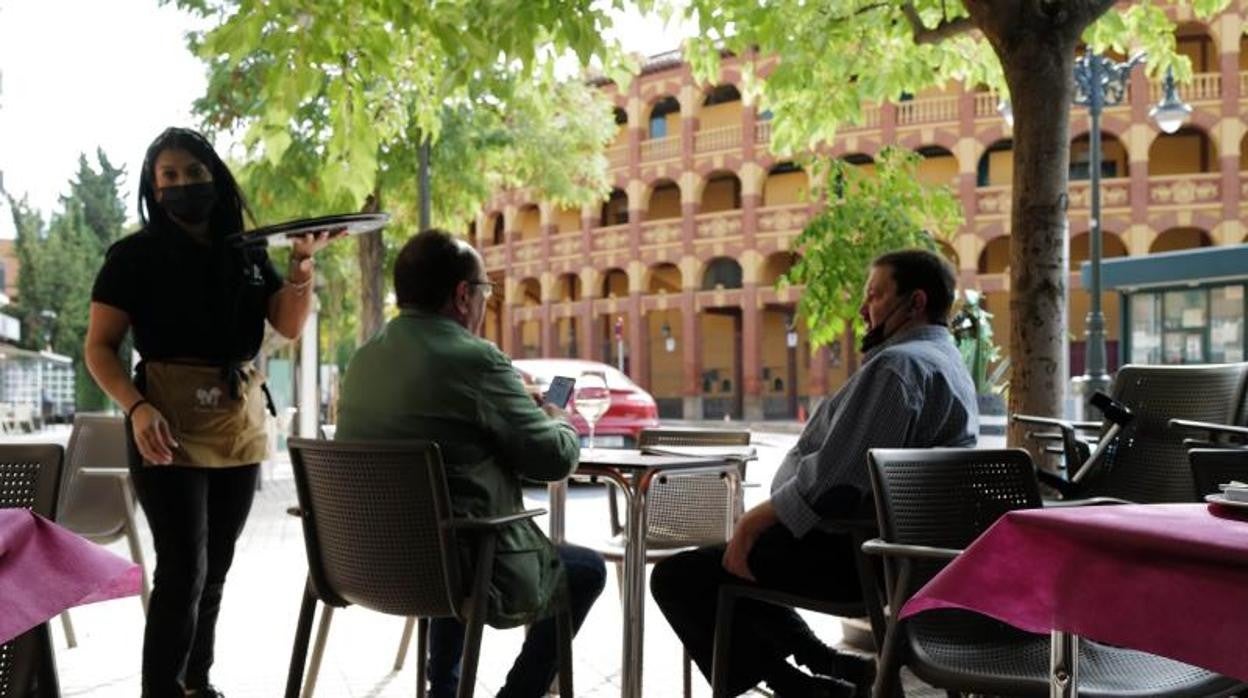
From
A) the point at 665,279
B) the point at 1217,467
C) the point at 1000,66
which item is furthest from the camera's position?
the point at 665,279

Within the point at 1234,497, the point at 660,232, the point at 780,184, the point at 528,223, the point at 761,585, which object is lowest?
the point at 761,585

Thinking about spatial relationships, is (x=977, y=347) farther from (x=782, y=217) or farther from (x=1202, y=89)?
(x=782, y=217)

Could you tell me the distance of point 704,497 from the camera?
5.59m

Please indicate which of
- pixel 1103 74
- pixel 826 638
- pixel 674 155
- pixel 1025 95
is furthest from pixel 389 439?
pixel 674 155

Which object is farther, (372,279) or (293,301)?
(372,279)

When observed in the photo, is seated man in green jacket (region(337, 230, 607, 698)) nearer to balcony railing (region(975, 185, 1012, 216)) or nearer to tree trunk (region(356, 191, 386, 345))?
tree trunk (region(356, 191, 386, 345))

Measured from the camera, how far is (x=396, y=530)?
3.41m

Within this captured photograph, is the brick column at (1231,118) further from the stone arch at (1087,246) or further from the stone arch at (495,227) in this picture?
the stone arch at (495,227)

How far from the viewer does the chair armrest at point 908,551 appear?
2.77 m

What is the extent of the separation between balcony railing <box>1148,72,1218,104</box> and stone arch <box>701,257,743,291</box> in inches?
555

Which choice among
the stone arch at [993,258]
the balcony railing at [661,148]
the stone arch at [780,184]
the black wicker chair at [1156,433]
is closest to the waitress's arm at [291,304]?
the black wicker chair at [1156,433]

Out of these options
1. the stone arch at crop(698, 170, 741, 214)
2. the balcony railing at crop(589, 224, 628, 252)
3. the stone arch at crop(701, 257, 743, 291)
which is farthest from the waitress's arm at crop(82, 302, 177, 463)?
the balcony railing at crop(589, 224, 628, 252)

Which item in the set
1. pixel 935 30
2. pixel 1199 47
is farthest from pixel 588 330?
pixel 935 30

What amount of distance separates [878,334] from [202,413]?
210cm
